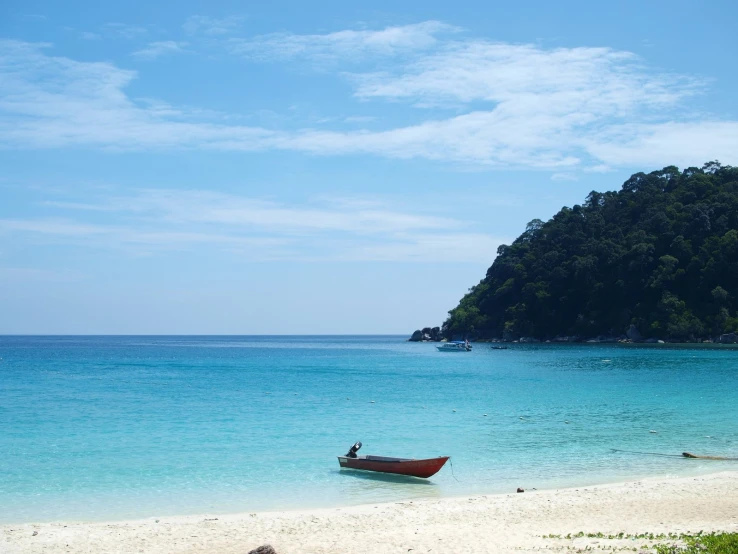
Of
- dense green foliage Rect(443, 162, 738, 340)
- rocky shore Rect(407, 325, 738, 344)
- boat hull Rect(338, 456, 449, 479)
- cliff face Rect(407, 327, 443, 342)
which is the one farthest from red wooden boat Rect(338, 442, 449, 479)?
cliff face Rect(407, 327, 443, 342)

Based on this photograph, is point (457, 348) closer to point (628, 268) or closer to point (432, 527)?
point (628, 268)

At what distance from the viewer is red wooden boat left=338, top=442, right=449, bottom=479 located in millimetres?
18719

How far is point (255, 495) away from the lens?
57.0 ft

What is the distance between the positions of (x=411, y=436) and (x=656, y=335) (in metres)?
91.1

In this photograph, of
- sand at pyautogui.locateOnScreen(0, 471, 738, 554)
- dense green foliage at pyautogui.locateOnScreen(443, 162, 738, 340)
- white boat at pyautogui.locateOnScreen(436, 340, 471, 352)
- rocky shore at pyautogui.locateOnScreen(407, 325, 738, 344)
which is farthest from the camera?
white boat at pyautogui.locateOnScreen(436, 340, 471, 352)

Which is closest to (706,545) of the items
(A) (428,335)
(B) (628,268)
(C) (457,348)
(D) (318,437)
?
(D) (318,437)

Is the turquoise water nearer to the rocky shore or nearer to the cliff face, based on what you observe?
the rocky shore

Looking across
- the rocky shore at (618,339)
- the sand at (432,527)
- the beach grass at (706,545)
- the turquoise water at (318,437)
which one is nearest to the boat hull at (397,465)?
the turquoise water at (318,437)

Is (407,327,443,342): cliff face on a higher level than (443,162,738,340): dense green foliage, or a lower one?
lower

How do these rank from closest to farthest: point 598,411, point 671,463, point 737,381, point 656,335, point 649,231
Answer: point 671,463
point 598,411
point 737,381
point 656,335
point 649,231

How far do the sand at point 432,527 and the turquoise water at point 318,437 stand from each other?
5.44 ft

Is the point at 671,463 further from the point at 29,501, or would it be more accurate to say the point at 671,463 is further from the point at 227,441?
the point at 29,501

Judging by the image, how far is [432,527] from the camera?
13773 millimetres

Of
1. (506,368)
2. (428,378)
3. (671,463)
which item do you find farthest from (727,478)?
(506,368)
